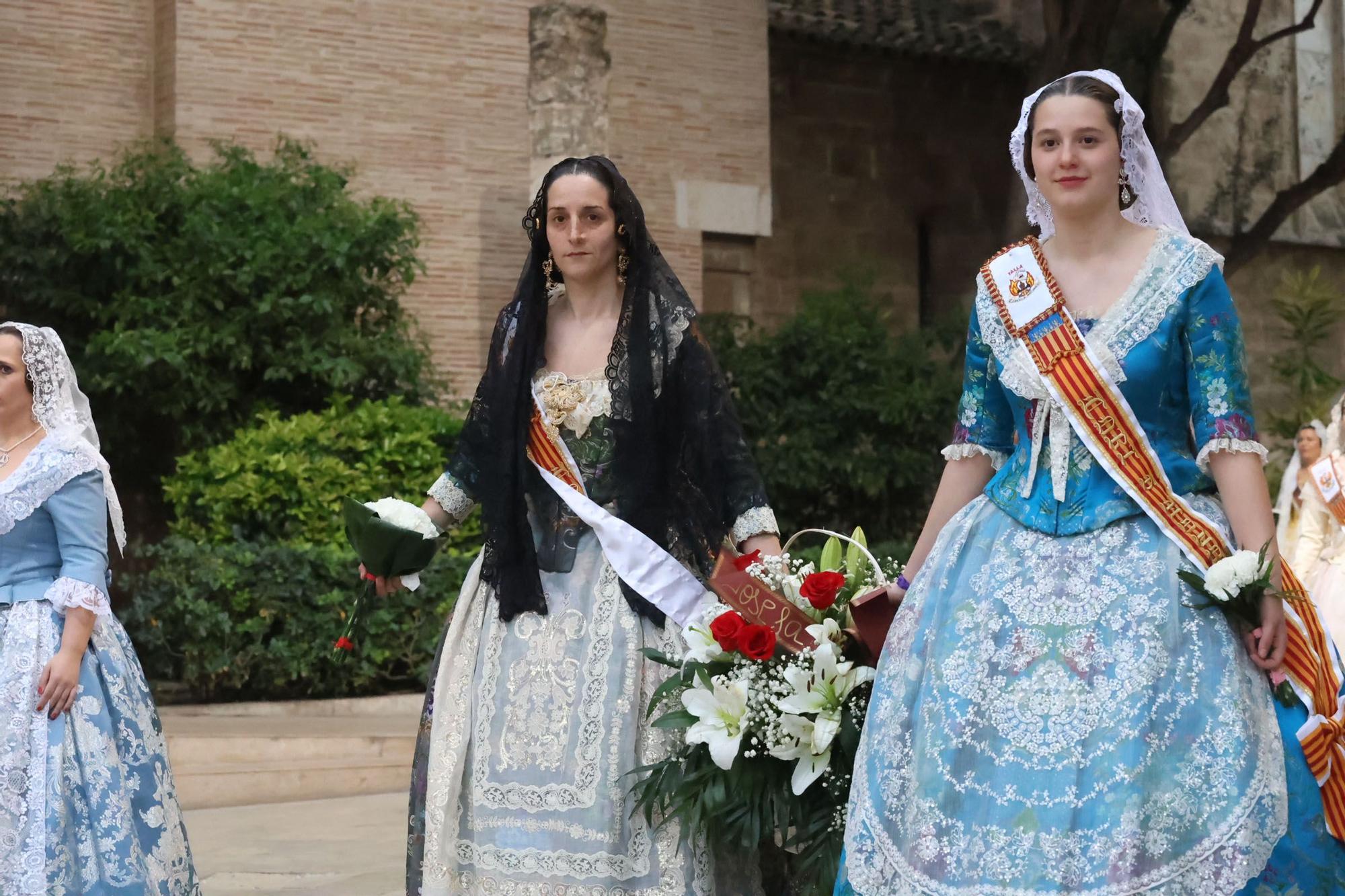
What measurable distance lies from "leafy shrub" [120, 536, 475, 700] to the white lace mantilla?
7220 mm

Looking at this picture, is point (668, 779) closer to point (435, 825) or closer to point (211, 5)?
point (435, 825)

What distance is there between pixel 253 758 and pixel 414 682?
214 centimetres

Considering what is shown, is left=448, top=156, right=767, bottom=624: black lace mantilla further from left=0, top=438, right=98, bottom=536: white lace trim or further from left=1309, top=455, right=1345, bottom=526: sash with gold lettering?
left=1309, top=455, right=1345, bottom=526: sash with gold lettering

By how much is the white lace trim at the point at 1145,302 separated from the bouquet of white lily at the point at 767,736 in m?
0.89

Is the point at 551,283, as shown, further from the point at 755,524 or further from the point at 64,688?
the point at 64,688


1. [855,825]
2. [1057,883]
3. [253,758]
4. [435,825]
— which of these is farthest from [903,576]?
[253,758]

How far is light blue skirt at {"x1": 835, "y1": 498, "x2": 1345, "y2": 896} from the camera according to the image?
321cm

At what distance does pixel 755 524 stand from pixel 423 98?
10.1 m

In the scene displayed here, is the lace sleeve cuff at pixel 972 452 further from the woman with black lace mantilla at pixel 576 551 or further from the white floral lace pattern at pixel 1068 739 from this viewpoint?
the woman with black lace mantilla at pixel 576 551

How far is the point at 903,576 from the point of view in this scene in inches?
157

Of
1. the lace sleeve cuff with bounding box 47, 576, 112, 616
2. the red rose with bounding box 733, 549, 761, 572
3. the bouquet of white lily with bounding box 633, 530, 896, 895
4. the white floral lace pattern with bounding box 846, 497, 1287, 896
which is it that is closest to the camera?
the white floral lace pattern with bounding box 846, 497, 1287, 896

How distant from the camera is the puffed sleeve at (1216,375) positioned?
3486 millimetres

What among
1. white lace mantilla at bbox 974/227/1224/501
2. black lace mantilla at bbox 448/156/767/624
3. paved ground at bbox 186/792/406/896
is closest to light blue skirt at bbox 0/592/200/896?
black lace mantilla at bbox 448/156/767/624

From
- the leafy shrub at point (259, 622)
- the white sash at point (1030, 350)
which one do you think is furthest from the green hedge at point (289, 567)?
the white sash at point (1030, 350)
